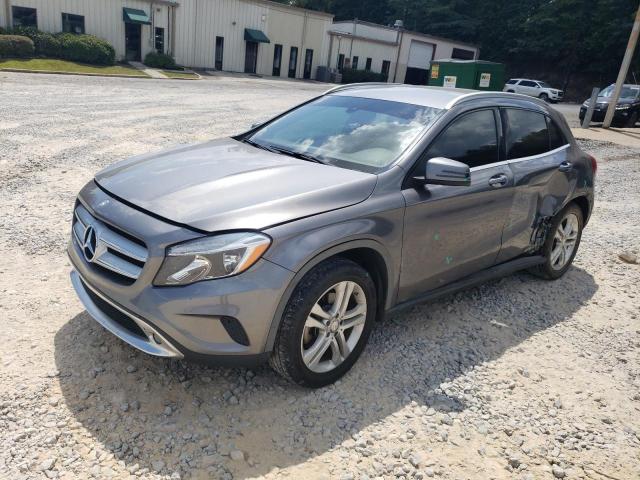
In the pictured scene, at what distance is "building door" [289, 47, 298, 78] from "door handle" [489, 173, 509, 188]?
130 ft

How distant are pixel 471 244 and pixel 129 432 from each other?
8.49ft

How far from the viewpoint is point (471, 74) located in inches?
744

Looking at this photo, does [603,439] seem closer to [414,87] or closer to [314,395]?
[314,395]

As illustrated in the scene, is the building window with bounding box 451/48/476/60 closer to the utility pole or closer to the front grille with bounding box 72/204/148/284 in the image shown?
the utility pole

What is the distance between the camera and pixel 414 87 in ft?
14.6

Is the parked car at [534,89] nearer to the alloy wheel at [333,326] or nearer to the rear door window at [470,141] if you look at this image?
the rear door window at [470,141]

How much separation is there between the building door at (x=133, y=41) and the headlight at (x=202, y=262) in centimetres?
3334

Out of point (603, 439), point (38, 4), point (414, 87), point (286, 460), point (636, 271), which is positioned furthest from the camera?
point (38, 4)

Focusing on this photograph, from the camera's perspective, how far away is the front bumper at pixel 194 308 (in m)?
2.61

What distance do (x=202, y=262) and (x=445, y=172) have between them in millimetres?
1604

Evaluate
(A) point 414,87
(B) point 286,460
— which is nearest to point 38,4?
(A) point 414,87

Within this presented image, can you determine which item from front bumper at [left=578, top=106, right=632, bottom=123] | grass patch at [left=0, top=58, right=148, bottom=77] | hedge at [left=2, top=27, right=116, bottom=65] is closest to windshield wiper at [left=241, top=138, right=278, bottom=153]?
front bumper at [left=578, top=106, right=632, bottom=123]

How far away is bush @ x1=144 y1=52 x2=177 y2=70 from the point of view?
1225 inches

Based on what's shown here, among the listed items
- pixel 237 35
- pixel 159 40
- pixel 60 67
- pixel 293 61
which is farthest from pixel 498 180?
pixel 293 61
